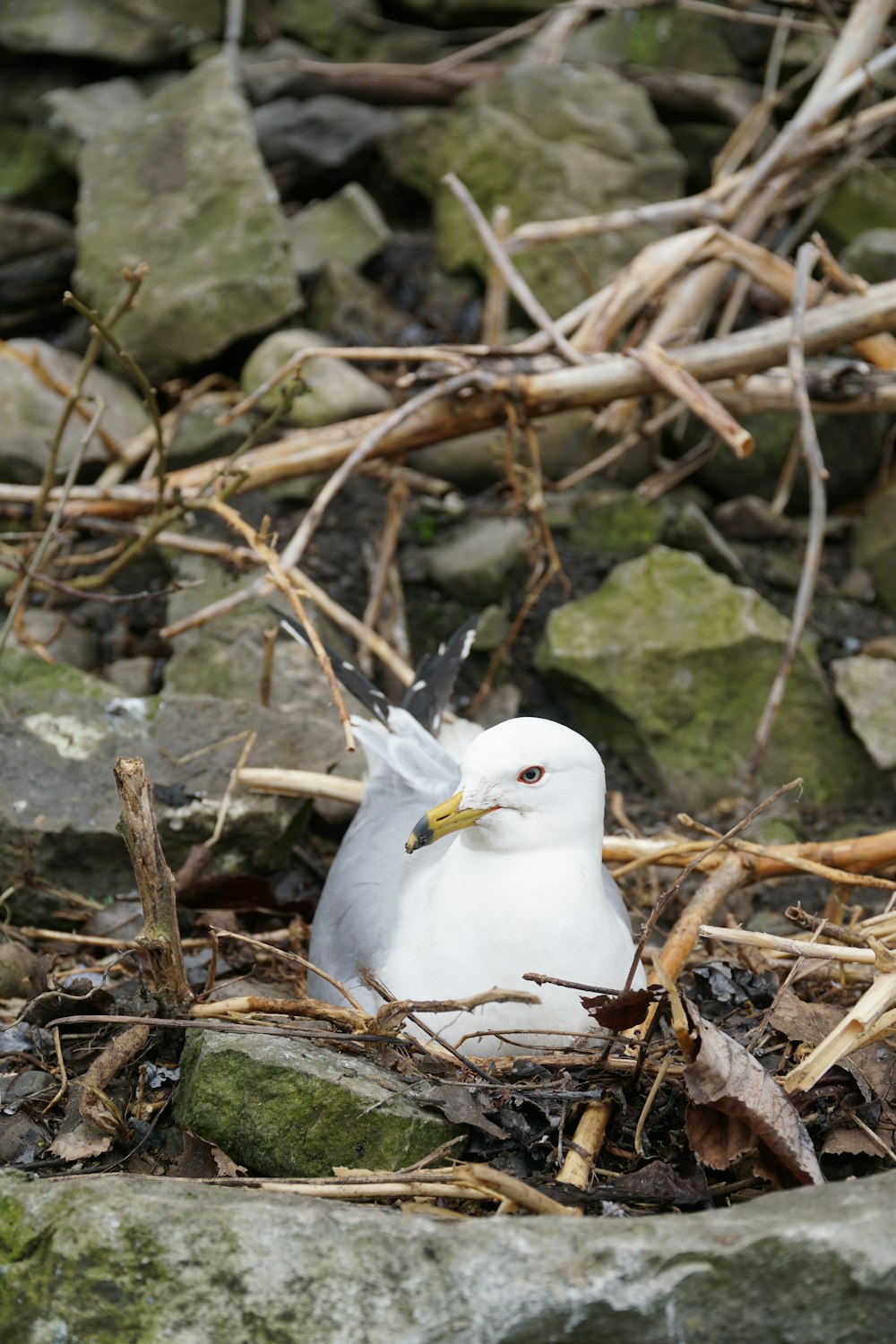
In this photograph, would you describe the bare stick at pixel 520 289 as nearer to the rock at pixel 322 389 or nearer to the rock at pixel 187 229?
the rock at pixel 322 389

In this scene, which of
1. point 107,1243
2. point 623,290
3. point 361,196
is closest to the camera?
point 107,1243

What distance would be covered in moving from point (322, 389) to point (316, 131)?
1.72 m

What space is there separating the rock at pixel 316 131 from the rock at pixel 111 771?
3042 millimetres

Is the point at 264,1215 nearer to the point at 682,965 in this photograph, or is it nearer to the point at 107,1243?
the point at 107,1243

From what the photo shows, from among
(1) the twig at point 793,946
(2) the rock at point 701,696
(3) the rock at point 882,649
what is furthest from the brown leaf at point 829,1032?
(3) the rock at point 882,649

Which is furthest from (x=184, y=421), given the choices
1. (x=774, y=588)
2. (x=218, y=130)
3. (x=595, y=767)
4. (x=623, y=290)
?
(x=595, y=767)

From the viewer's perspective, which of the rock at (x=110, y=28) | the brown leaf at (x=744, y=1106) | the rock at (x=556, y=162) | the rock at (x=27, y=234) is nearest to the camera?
the brown leaf at (x=744, y=1106)

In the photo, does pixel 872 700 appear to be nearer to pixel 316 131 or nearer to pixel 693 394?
pixel 693 394

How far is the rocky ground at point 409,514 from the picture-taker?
2.46m

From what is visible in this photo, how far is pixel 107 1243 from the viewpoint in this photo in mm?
1859

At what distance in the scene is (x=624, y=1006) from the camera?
7.86 feet

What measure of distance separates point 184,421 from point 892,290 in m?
2.47

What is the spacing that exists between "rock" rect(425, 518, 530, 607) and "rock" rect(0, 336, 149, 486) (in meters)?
1.28

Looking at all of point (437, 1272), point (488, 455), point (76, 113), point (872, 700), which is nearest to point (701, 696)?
point (872, 700)
